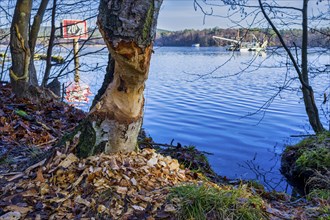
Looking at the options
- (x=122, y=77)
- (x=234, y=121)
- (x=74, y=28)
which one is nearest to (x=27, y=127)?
(x=122, y=77)

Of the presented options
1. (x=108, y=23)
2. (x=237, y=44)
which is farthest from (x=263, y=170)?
(x=108, y=23)

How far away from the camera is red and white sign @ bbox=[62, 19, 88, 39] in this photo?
25.7 feet

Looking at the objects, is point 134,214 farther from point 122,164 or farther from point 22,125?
point 22,125

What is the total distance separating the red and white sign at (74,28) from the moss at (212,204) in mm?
6431

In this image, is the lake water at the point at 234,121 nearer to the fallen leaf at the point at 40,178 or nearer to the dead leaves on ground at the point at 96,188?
the dead leaves on ground at the point at 96,188

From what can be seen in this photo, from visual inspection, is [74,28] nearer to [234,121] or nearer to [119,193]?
[234,121]

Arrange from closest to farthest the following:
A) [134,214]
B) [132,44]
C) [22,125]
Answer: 1. [134,214]
2. [132,44]
3. [22,125]

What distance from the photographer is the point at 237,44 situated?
21.0 ft

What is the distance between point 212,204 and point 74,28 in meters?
6.69

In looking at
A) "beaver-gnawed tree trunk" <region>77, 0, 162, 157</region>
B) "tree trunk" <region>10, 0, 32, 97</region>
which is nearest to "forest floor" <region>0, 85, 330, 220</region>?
"beaver-gnawed tree trunk" <region>77, 0, 162, 157</region>

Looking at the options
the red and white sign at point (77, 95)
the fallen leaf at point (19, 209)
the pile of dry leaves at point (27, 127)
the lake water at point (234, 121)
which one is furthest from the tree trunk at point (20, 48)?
the red and white sign at point (77, 95)

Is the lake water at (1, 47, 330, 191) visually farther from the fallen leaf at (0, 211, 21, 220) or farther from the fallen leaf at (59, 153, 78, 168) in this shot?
the fallen leaf at (0, 211, 21, 220)

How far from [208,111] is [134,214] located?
25.0ft

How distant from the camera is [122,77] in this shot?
2535mm
